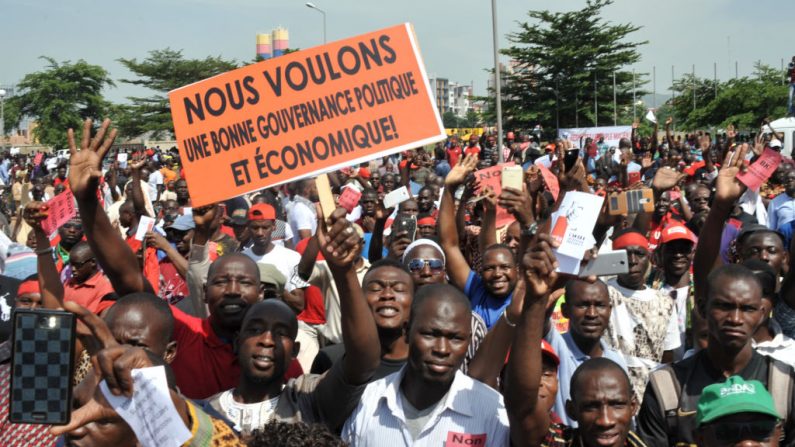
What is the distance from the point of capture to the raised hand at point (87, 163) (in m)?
4.04

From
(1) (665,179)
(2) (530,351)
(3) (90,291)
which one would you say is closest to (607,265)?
(2) (530,351)

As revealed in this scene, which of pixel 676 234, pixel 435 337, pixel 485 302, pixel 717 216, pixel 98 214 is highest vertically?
pixel 98 214

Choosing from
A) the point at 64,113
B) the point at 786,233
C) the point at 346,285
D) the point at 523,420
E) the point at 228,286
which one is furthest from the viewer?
the point at 64,113

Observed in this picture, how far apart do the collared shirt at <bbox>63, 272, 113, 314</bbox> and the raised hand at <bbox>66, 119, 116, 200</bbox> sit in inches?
59.6

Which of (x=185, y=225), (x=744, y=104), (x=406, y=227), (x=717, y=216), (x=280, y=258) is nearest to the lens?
(x=717, y=216)

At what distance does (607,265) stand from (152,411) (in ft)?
6.33

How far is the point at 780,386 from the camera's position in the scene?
3537mm

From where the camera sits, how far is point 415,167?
15.9 metres

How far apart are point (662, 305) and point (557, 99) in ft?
160

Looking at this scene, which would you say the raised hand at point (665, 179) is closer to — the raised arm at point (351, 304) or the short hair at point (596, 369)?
the short hair at point (596, 369)

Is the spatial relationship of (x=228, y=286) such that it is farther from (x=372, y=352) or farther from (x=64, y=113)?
(x=64, y=113)

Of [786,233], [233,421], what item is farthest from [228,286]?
[786,233]

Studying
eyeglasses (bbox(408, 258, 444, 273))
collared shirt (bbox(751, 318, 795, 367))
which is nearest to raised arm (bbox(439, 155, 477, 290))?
eyeglasses (bbox(408, 258, 444, 273))

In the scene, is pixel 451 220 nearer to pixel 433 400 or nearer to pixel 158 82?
pixel 433 400
